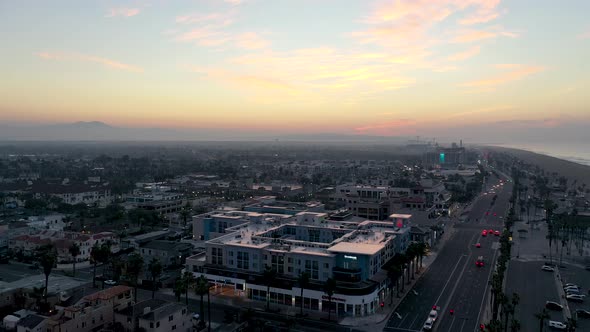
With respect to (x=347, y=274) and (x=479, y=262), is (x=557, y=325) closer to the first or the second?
(x=347, y=274)

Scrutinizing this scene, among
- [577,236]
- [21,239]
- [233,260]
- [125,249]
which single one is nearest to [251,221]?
[233,260]

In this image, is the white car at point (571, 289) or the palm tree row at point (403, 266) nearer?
the palm tree row at point (403, 266)

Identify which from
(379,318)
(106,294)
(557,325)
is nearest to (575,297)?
(557,325)

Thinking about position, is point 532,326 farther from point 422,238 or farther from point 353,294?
point 422,238

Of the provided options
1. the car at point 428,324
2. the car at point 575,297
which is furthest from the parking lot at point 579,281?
the car at point 428,324

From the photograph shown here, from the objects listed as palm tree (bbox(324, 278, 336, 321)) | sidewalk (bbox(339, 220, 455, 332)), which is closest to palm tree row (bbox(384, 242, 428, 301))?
sidewalk (bbox(339, 220, 455, 332))

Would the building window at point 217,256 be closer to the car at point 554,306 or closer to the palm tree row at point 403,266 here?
the palm tree row at point 403,266
